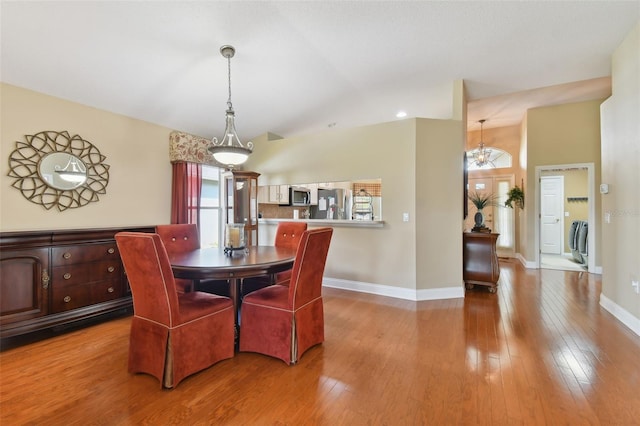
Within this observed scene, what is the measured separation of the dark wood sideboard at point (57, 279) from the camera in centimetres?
243

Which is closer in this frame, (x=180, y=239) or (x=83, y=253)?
(x=83, y=253)

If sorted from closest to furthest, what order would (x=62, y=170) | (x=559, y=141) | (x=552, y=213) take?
(x=62, y=170)
(x=559, y=141)
(x=552, y=213)

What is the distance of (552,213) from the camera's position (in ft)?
23.9

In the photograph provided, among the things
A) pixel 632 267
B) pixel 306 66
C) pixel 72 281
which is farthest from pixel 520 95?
pixel 72 281

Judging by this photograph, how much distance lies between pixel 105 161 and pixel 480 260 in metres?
5.15

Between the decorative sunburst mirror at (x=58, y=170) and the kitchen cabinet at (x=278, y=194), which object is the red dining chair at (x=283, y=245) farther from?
the decorative sunburst mirror at (x=58, y=170)

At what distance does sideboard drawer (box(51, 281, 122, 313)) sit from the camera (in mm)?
2674

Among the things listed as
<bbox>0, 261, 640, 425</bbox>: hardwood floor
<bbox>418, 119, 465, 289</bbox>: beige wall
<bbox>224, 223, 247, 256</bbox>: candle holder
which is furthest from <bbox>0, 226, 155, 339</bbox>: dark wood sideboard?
<bbox>418, 119, 465, 289</bbox>: beige wall

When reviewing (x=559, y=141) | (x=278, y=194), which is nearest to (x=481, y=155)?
(x=559, y=141)

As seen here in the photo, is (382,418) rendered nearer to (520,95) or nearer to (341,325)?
(341,325)

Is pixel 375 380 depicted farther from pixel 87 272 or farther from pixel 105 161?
pixel 105 161

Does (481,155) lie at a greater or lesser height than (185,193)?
greater

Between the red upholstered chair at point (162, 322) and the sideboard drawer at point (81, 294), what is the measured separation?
49.7 inches

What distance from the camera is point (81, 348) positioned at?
2.45 meters
